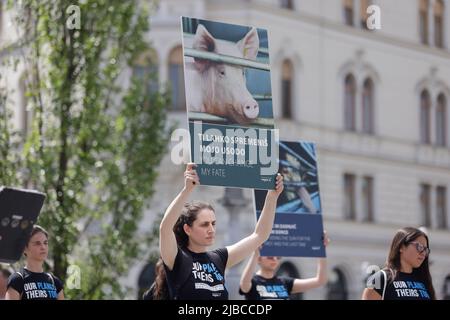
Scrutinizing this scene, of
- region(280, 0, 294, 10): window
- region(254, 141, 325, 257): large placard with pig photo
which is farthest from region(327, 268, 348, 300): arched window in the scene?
region(254, 141, 325, 257): large placard with pig photo

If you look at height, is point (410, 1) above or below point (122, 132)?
above

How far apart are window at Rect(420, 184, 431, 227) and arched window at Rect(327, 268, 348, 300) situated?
11.2 feet

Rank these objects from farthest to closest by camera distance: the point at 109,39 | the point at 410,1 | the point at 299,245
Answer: the point at 410,1
the point at 109,39
the point at 299,245

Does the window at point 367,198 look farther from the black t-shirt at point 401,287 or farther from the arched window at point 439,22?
the black t-shirt at point 401,287

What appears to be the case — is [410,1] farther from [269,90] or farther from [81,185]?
[269,90]

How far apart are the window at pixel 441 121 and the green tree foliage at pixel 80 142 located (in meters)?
18.3

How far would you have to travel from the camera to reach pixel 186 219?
23.9 feet

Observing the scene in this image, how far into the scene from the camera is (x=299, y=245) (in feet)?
32.9

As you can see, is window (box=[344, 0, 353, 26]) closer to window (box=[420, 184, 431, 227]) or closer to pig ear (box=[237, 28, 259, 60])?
window (box=[420, 184, 431, 227])

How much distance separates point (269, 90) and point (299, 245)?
2376 mm

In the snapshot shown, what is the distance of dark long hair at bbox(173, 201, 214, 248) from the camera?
286 inches

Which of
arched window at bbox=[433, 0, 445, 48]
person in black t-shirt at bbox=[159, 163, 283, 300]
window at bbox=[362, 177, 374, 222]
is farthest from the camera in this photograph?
window at bbox=[362, 177, 374, 222]

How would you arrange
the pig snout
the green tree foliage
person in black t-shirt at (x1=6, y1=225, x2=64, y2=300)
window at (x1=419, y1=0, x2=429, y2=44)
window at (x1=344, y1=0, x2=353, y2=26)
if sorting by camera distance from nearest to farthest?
the pig snout, person in black t-shirt at (x1=6, y1=225, x2=64, y2=300), the green tree foliage, window at (x1=419, y1=0, x2=429, y2=44), window at (x1=344, y1=0, x2=353, y2=26)
